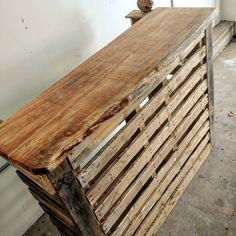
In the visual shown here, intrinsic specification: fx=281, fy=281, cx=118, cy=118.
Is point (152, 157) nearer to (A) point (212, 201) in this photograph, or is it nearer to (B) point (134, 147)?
(B) point (134, 147)

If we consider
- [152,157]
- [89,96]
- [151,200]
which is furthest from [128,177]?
[89,96]

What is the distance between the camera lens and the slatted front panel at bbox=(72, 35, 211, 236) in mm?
1551

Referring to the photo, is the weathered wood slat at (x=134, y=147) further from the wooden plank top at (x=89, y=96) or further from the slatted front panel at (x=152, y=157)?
the wooden plank top at (x=89, y=96)

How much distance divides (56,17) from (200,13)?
1073 mm

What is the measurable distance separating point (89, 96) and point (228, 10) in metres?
4.18

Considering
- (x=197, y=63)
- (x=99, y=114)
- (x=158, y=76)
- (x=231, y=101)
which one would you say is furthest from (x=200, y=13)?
(x=231, y=101)

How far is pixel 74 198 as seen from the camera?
1337 millimetres

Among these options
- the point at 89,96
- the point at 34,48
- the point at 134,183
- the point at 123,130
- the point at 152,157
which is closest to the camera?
the point at 89,96

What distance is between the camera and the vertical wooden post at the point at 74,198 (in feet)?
3.99

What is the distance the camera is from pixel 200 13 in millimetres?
2006

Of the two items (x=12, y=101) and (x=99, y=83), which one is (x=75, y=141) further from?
Result: (x=12, y=101)

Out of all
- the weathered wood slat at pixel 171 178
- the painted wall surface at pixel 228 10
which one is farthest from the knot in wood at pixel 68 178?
the painted wall surface at pixel 228 10

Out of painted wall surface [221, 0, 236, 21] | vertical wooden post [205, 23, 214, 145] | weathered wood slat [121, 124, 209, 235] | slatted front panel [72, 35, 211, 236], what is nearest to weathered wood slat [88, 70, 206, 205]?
slatted front panel [72, 35, 211, 236]

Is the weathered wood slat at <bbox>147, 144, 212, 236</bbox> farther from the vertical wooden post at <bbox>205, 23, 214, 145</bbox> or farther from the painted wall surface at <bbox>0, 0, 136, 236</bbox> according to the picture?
the painted wall surface at <bbox>0, 0, 136, 236</bbox>
